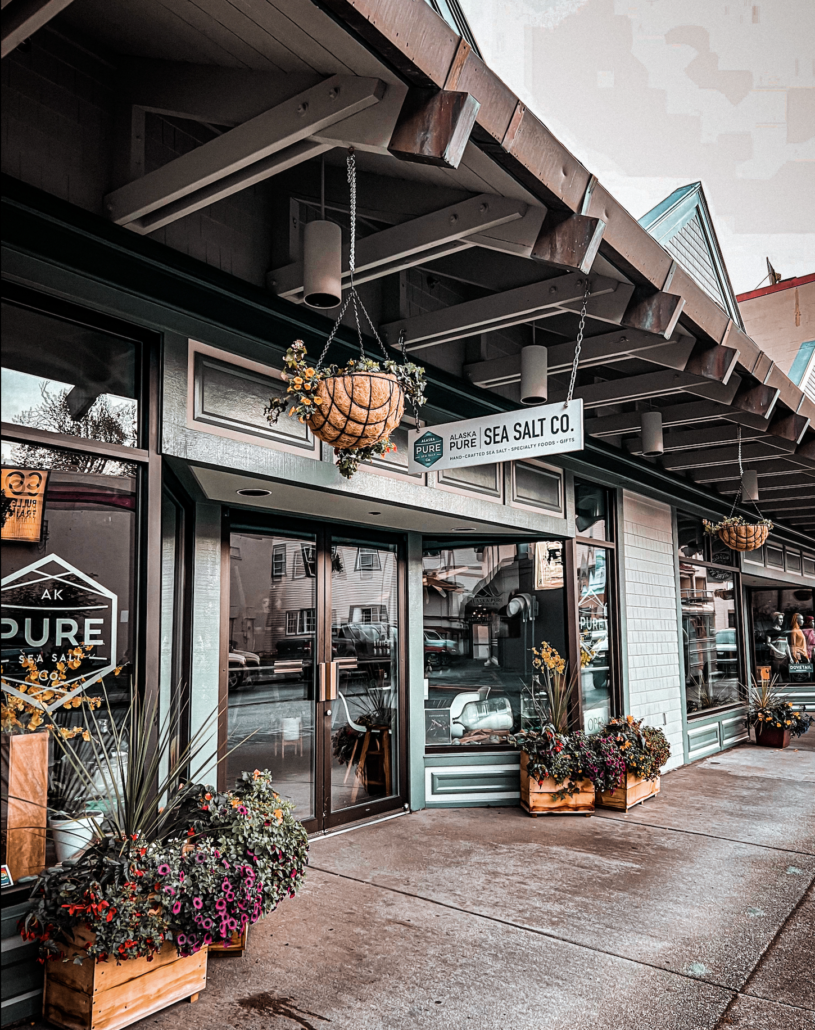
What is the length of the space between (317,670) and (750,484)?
16.4 ft

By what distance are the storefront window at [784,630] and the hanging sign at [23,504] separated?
47.8ft

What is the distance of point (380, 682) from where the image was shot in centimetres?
645

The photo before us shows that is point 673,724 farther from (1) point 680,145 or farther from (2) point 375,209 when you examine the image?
(1) point 680,145

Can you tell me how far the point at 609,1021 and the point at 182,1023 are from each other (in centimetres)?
170

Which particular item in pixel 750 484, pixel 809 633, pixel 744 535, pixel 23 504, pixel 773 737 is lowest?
pixel 773 737

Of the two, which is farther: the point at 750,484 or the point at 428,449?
the point at 750,484

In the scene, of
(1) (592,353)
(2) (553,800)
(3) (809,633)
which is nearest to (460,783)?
(2) (553,800)

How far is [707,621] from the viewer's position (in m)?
10.1

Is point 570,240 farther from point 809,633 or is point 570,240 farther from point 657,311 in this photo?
point 809,633

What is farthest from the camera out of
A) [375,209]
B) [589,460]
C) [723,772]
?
[723,772]

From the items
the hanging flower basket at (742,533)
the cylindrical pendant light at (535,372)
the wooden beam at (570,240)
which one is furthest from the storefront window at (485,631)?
the wooden beam at (570,240)

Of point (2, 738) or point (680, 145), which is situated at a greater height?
point (680, 145)

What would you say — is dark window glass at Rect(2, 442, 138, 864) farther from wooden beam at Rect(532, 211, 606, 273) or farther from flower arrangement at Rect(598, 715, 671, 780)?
flower arrangement at Rect(598, 715, 671, 780)

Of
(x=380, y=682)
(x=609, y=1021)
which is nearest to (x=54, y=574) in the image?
(x=609, y=1021)
